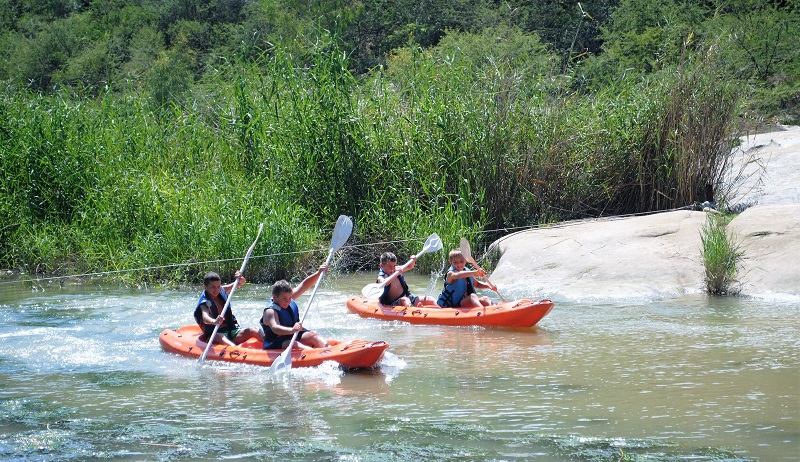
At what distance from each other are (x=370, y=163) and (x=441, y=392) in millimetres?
6606

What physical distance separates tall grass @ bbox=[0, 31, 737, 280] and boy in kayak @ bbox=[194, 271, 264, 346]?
3.55m

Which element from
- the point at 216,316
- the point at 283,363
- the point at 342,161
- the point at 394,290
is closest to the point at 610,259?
the point at 394,290

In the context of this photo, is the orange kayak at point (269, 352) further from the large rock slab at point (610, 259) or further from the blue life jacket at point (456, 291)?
the large rock slab at point (610, 259)

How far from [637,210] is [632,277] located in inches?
110

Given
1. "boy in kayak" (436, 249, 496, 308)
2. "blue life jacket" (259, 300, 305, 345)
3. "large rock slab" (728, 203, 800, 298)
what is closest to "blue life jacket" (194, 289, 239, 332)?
"blue life jacket" (259, 300, 305, 345)

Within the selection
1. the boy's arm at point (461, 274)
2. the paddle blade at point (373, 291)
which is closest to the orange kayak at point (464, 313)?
the paddle blade at point (373, 291)

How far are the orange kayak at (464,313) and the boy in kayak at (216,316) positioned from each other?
1727 mm

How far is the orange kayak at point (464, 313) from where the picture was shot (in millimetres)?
7867

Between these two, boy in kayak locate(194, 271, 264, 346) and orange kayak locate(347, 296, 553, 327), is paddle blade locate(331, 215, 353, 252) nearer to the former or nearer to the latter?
orange kayak locate(347, 296, 553, 327)

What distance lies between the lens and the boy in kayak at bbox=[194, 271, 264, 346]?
7180 mm

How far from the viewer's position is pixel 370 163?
1206 centimetres

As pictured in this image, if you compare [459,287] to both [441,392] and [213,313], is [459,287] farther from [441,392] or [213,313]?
[441,392]

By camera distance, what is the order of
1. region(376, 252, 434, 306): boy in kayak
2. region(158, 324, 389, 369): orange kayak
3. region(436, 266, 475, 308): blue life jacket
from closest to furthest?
region(158, 324, 389, 369): orange kayak, region(436, 266, 475, 308): blue life jacket, region(376, 252, 434, 306): boy in kayak

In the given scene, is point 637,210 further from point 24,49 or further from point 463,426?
point 24,49
